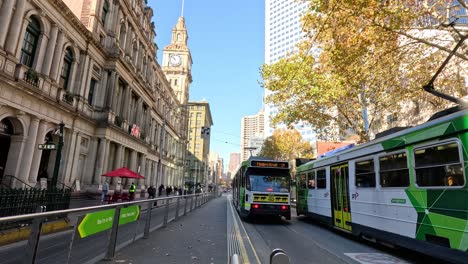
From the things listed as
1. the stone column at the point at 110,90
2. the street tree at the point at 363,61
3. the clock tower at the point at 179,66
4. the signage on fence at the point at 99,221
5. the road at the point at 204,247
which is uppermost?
the clock tower at the point at 179,66

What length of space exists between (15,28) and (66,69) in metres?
6.83

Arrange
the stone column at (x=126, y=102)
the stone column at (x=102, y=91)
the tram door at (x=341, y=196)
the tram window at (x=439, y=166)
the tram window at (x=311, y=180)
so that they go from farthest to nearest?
the stone column at (x=126, y=102)
the stone column at (x=102, y=91)
the tram window at (x=311, y=180)
the tram door at (x=341, y=196)
the tram window at (x=439, y=166)

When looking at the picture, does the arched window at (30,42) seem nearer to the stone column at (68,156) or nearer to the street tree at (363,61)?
the stone column at (68,156)

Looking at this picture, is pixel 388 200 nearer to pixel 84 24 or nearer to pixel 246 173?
pixel 246 173

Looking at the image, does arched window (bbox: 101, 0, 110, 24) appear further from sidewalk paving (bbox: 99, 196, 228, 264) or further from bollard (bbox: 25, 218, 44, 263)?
bollard (bbox: 25, 218, 44, 263)

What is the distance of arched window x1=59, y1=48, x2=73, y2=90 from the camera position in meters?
22.2

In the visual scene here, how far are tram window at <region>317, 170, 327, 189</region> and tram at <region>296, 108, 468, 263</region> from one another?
1516 mm

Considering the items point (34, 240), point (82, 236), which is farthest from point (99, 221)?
point (34, 240)

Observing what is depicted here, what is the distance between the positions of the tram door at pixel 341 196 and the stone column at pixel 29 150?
17.9 metres

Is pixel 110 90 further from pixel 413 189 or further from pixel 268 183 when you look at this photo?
pixel 413 189

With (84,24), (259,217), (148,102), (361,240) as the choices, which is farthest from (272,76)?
(148,102)

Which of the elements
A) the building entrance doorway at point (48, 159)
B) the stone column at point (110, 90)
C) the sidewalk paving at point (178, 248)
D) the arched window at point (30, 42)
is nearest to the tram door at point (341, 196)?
the sidewalk paving at point (178, 248)

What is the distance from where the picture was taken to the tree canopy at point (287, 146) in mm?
51219

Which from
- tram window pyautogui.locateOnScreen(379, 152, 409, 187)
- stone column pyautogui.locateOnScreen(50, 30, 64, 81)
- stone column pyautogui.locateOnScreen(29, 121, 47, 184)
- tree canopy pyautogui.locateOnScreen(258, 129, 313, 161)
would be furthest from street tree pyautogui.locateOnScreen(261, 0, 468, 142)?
tree canopy pyautogui.locateOnScreen(258, 129, 313, 161)
